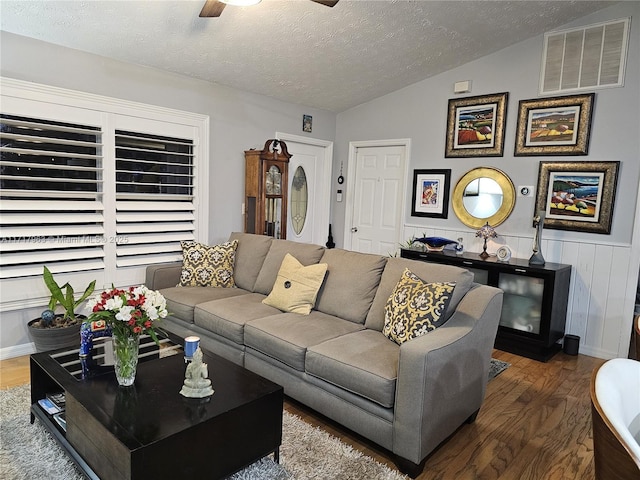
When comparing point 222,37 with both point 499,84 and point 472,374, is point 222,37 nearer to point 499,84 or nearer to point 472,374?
point 499,84

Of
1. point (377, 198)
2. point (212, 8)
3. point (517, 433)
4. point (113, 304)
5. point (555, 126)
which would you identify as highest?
point (212, 8)

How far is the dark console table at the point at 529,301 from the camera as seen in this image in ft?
11.6

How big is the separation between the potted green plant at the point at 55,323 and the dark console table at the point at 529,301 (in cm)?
333

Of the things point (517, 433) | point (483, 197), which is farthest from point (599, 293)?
point (517, 433)

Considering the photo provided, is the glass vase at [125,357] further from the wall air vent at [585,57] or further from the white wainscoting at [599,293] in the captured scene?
the wall air vent at [585,57]

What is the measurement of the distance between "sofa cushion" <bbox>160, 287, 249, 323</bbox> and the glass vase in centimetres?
131

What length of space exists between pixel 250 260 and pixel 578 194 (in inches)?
118

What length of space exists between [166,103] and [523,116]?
11.2 ft

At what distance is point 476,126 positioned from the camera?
4355mm

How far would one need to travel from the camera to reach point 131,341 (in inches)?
71.9

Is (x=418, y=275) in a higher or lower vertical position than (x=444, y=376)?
higher

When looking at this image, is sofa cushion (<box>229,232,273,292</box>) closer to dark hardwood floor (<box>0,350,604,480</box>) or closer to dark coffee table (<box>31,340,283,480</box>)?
dark hardwood floor (<box>0,350,604,480</box>)

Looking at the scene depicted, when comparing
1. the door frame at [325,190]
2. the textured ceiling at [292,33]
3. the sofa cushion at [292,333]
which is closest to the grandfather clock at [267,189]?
the textured ceiling at [292,33]

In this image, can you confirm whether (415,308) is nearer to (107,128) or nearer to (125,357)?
(125,357)
